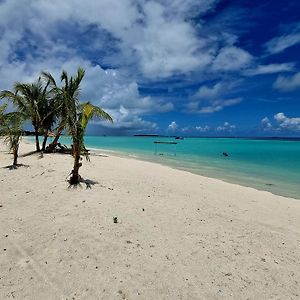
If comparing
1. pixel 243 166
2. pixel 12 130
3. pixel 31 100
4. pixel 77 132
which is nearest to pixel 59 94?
pixel 31 100

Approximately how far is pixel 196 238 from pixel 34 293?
3259mm

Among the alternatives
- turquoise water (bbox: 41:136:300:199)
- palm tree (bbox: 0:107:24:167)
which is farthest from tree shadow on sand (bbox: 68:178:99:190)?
turquoise water (bbox: 41:136:300:199)

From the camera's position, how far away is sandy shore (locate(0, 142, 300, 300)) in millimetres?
4242

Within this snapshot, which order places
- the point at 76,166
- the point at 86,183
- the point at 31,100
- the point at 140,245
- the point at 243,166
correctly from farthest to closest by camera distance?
1. the point at 243,166
2. the point at 31,100
3. the point at 86,183
4. the point at 76,166
5. the point at 140,245

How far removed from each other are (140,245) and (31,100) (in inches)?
662

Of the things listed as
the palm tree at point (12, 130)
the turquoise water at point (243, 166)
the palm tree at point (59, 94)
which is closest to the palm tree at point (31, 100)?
the palm tree at point (59, 94)

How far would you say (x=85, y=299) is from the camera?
3941 mm

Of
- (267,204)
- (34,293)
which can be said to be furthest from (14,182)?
(267,204)

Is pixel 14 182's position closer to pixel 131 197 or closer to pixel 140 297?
pixel 131 197

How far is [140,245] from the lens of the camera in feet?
17.9

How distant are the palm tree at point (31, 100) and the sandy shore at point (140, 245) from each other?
11284 millimetres

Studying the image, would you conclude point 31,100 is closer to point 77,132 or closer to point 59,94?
point 59,94

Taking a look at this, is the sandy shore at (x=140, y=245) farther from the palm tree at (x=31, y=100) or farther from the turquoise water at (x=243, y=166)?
the palm tree at (x=31, y=100)

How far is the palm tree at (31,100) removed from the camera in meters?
18.8
